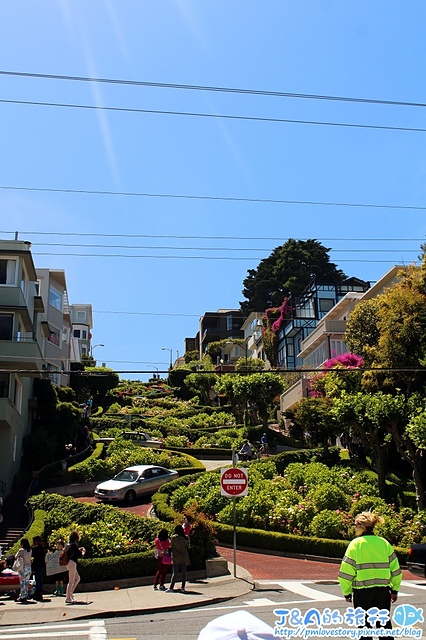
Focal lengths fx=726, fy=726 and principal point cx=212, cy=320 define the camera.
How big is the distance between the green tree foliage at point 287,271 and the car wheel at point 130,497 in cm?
7503

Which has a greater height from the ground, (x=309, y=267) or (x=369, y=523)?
(x=309, y=267)

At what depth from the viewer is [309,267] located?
346 feet

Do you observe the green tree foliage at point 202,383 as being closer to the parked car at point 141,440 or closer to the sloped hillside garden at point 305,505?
the parked car at point 141,440

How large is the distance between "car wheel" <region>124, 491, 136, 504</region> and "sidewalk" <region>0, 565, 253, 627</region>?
12616 mm

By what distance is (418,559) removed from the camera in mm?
11758

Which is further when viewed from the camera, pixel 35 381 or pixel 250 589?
pixel 35 381

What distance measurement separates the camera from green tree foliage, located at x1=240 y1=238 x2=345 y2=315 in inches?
4102

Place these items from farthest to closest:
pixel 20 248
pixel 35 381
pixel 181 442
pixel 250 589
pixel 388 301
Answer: pixel 181 442, pixel 35 381, pixel 20 248, pixel 388 301, pixel 250 589

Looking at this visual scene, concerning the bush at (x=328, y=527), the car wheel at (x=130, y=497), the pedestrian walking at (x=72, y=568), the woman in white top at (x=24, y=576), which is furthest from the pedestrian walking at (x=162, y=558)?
the car wheel at (x=130, y=497)

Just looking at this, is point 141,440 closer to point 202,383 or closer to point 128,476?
point 128,476

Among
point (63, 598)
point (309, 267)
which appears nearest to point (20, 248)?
point (63, 598)

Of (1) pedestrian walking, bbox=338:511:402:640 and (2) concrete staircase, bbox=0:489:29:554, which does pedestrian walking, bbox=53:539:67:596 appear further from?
(1) pedestrian walking, bbox=338:511:402:640

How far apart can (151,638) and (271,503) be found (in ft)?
47.2

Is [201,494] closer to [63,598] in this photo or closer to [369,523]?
[63,598]
